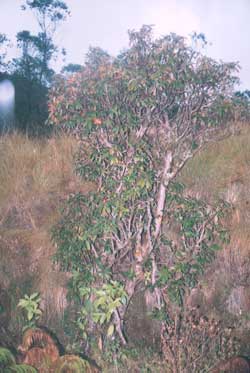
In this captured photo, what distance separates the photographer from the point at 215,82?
5191 mm

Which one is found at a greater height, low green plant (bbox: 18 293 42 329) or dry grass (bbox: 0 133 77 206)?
dry grass (bbox: 0 133 77 206)

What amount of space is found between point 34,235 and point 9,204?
2.29ft

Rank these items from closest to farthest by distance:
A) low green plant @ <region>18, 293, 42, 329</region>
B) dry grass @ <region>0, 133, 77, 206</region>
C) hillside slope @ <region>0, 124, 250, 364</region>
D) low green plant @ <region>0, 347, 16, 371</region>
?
1. low green plant @ <region>0, 347, 16, 371</region>
2. low green plant @ <region>18, 293, 42, 329</region>
3. hillside slope @ <region>0, 124, 250, 364</region>
4. dry grass @ <region>0, 133, 77, 206</region>

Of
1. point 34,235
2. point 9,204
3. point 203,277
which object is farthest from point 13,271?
point 203,277

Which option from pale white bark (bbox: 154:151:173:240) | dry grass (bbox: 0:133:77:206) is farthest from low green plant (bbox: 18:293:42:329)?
dry grass (bbox: 0:133:77:206)

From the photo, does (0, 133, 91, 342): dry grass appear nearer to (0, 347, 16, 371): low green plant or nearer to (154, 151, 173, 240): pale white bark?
(0, 347, 16, 371): low green plant

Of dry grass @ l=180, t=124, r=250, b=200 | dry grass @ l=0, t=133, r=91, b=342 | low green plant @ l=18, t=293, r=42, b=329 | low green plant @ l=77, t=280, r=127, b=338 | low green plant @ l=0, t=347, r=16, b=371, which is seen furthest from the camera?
dry grass @ l=180, t=124, r=250, b=200

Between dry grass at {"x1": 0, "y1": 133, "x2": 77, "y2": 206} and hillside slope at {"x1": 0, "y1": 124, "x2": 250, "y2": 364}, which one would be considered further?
dry grass at {"x1": 0, "y1": 133, "x2": 77, "y2": 206}

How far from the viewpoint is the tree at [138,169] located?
511 centimetres

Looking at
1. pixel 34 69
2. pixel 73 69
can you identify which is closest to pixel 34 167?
pixel 73 69

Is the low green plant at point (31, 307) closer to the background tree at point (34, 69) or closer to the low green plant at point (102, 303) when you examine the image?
the low green plant at point (102, 303)

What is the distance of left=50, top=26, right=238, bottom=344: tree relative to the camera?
5.11 metres

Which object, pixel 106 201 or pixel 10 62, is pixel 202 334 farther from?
pixel 10 62

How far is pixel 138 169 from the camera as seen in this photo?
5.18 meters
